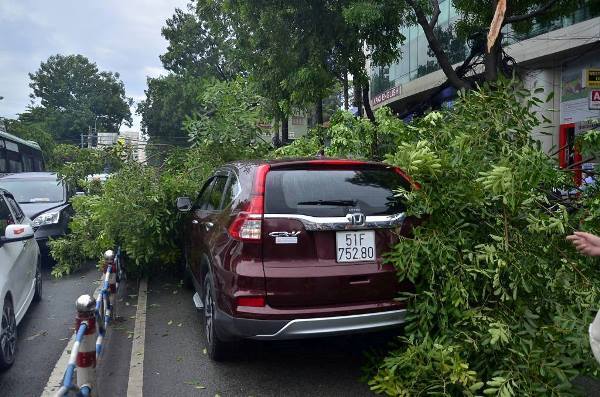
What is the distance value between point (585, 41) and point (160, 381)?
→ 12.8 m

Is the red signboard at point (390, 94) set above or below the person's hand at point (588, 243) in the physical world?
above

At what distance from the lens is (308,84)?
449 inches

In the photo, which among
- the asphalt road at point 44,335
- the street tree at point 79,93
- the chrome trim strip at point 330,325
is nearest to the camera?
the chrome trim strip at point 330,325

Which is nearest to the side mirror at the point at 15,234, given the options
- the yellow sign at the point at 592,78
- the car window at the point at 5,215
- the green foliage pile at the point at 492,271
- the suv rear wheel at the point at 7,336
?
the suv rear wheel at the point at 7,336

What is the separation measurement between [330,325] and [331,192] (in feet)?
3.18

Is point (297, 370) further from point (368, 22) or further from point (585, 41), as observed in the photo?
point (585, 41)

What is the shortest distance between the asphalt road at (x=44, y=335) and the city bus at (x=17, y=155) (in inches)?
378

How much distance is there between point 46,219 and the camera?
8461mm

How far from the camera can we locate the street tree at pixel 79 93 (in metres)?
64.5

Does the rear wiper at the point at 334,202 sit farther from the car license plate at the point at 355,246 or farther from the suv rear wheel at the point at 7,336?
the suv rear wheel at the point at 7,336

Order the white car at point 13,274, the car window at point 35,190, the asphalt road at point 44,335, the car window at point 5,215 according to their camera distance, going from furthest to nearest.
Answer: the car window at point 35,190
the car window at point 5,215
the white car at point 13,274
the asphalt road at point 44,335

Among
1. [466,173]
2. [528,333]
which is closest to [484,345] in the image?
[528,333]

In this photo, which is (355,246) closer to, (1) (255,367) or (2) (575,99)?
(1) (255,367)

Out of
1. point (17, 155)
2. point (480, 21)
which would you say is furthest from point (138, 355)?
point (17, 155)
